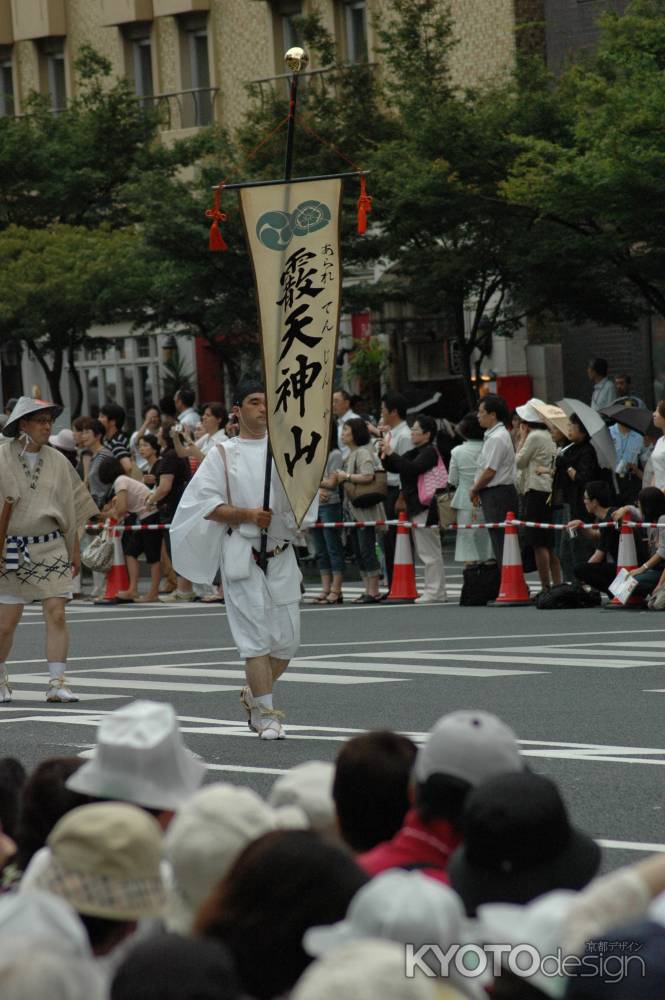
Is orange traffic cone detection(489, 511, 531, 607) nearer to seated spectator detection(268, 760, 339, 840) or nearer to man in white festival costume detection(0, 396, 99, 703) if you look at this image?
man in white festival costume detection(0, 396, 99, 703)

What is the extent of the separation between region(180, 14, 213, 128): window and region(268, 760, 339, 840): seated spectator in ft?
127

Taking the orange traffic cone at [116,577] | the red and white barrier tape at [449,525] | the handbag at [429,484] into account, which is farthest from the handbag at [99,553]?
the handbag at [429,484]

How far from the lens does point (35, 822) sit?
16.0 feet

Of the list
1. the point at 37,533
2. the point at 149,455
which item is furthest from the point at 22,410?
the point at 149,455

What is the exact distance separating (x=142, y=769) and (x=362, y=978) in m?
1.81

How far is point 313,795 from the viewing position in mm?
4617

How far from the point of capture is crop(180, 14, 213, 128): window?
139 feet

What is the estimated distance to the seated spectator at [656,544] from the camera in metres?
17.4

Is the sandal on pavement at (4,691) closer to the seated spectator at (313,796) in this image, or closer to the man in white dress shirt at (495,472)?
the man in white dress shirt at (495,472)

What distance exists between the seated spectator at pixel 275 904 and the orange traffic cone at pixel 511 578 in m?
15.2

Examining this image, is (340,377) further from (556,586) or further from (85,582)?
(556,586)

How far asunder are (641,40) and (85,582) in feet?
32.8

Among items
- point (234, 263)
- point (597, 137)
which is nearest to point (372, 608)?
point (597, 137)

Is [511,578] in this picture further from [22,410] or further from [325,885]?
[325,885]
